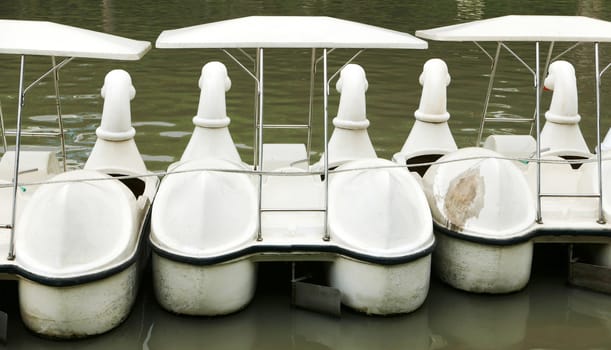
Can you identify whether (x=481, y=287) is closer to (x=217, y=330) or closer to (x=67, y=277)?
(x=217, y=330)

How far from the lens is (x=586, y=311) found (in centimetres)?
588

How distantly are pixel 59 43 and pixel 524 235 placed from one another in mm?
3345

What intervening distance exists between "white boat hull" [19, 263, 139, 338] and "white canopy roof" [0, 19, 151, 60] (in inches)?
54.6

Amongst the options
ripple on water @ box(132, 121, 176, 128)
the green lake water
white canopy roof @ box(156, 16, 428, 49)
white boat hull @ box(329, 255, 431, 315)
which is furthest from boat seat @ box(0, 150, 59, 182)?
ripple on water @ box(132, 121, 176, 128)

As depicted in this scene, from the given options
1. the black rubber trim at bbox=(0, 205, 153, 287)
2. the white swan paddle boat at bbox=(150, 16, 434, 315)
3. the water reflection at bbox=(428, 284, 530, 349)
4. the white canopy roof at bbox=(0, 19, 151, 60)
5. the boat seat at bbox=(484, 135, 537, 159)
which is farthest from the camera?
the boat seat at bbox=(484, 135, 537, 159)

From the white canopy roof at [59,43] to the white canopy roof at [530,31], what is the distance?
2.35 m

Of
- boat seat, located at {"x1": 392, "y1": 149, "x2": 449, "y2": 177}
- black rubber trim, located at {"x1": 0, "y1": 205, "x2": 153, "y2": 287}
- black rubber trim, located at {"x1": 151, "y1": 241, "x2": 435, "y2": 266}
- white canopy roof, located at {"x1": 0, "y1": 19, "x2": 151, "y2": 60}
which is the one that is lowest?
black rubber trim, located at {"x1": 0, "y1": 205, "x2": 153, "y2": 287}

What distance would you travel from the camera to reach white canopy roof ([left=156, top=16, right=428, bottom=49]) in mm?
5539

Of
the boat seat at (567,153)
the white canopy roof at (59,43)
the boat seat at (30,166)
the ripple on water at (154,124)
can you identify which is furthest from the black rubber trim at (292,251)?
the ripple on water at (154,124)

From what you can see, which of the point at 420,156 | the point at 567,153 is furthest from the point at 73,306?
the point at 567,153

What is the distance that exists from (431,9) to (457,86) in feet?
40.3

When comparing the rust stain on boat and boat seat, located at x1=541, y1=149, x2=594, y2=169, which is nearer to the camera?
the rust stain on boat

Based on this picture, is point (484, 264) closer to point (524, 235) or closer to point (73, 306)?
point (524, 235)

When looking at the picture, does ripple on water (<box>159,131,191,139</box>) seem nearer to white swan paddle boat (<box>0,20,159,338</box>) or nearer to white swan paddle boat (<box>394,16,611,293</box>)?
white swan paddle boat (<box>394,16,611,293</box>)
